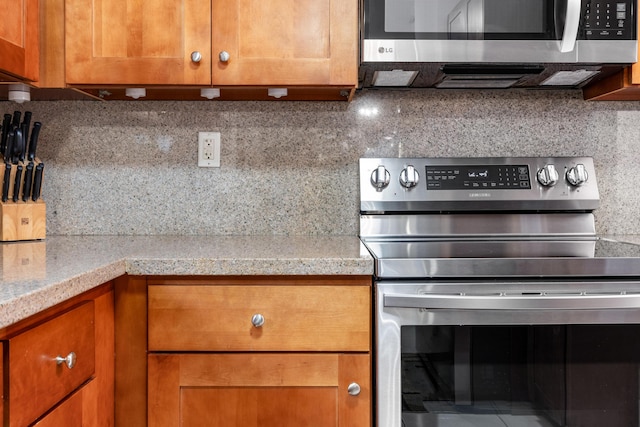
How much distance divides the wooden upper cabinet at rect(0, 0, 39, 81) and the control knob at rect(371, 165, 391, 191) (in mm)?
967

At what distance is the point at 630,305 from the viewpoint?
1.03 m

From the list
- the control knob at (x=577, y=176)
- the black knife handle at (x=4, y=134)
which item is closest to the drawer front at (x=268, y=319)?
the black knife handle at (x=4, y=134)

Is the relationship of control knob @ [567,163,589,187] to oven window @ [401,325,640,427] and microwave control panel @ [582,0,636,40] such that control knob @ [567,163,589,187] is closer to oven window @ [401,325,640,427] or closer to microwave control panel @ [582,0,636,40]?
microwave control panel @ [582,0,636,40]

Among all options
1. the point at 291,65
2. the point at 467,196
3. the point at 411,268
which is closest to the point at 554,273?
the point at 411,268

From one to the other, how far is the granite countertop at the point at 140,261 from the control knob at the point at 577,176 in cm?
72

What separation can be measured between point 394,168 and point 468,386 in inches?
27.4

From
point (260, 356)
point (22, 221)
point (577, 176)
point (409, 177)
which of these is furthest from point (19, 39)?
point (577, 176)

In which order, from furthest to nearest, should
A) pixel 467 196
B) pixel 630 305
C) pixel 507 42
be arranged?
pixel 467 196
pixel 507 42
pixel 630 305

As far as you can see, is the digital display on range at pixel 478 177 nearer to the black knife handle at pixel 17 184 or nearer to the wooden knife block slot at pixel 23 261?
the wooden knife block slot at pixel 23 261

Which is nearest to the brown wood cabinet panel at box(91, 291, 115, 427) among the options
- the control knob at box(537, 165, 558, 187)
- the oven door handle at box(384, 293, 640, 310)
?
the oven door handle at box(384, 293, 640, 310)

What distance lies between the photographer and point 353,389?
1.05 metres

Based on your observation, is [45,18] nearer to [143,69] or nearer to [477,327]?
[143,69]

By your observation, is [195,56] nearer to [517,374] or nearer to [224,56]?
[224,56]

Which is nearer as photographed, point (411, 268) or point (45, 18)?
point (411, 268)
